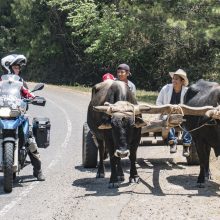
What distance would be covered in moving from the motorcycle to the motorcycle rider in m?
0.12

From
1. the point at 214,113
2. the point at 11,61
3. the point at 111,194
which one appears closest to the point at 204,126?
the point at 214,113

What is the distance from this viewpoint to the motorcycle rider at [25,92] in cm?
952

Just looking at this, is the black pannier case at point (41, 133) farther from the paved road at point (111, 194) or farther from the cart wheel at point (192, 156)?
the cart wheel at point (192, 156)

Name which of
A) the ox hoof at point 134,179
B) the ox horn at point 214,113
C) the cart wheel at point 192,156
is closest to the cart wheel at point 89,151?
the ox hoof at point 134,179

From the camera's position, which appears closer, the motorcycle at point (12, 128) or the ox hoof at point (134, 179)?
the motorcycle at point (12, 128)

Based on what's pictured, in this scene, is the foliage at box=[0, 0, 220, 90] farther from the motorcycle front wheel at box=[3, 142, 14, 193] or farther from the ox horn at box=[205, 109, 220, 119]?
the motorcycle front wheel at box=[3, 142, 14, 193]

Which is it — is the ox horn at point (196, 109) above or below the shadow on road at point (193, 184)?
above

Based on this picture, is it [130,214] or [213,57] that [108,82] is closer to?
[130,214]

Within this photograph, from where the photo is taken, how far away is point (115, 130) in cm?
859

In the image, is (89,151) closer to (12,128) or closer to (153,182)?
(153,182)

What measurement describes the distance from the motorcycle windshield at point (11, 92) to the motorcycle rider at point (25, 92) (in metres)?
0.17

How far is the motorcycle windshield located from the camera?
9008 mm

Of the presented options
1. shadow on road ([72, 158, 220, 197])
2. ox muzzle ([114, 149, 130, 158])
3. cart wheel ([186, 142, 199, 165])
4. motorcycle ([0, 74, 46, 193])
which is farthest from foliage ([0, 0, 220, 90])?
ox muzzle ([114, 149, 130, 158])

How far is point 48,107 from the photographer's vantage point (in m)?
24.6
